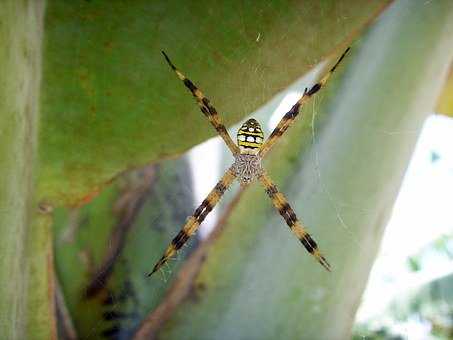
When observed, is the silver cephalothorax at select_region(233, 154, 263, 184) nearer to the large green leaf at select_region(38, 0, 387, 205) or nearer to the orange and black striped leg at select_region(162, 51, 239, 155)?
the orange and black striped leg at select_region(162, 51, 239, 155)

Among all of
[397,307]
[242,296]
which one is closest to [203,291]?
[242,296]

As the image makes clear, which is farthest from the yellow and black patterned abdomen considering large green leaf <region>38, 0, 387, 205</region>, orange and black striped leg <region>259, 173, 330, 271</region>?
large green leaf <region>38, 0, 387, 205</region>

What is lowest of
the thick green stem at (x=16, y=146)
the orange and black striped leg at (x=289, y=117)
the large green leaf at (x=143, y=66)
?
the thick green stem at (x=16, y=146)

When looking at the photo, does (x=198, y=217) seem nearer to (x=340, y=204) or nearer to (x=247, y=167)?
(x=247, y=167)

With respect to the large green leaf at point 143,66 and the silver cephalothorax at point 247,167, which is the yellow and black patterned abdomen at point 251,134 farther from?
the large green leaf at point 143,66

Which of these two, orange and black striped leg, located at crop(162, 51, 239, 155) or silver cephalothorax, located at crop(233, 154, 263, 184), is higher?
silver cephalothorax, located at crop(233, 154, 263, 184)

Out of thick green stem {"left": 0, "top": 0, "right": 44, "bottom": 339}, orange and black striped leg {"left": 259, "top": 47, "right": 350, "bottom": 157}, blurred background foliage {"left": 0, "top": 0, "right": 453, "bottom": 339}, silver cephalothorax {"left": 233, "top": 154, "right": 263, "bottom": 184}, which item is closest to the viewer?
thick green stem {"left": 0, "top": 0, "right": 44, "bottom": 339}

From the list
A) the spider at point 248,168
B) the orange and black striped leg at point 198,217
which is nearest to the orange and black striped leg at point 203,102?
the spider at point 248,168
